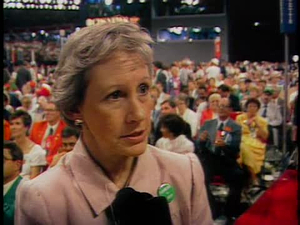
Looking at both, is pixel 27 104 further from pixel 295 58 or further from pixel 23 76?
pixel 295 58

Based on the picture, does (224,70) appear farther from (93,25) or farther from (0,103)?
(0,103)

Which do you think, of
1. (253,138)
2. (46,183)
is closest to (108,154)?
(46,183)

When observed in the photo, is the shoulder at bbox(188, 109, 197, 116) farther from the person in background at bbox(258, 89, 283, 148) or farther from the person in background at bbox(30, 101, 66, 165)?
the person in background at bbox(30, 101, 66, 165)

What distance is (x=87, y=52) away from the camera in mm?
915

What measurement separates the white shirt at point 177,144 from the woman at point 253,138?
16cm

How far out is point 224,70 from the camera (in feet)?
3.90

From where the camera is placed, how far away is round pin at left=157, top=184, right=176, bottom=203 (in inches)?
38.8

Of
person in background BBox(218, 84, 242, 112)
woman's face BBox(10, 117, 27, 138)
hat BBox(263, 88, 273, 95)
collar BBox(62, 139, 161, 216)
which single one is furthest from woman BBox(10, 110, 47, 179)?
hat BBox(263, 88, 273, 95)

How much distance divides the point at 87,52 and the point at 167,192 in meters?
0.30

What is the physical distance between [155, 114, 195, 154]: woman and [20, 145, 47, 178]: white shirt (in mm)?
239

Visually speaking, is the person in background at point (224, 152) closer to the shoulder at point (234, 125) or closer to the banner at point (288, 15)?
the shoulder at point (234, 125)

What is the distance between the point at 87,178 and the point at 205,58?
372 mm

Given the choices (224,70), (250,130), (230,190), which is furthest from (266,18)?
(230,190)

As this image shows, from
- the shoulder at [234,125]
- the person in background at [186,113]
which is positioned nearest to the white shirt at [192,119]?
the person in background at [186,113]
